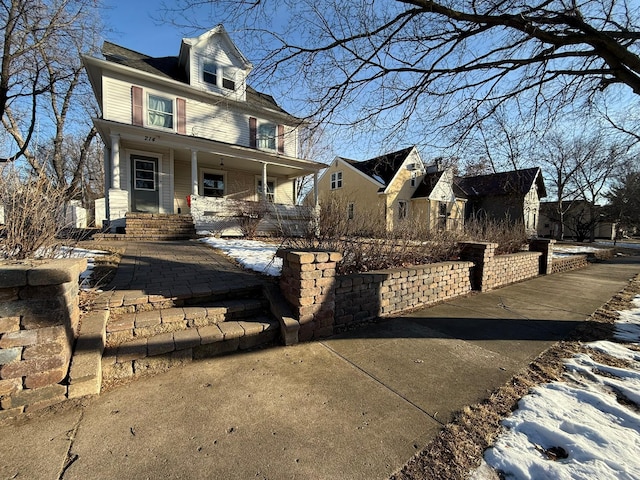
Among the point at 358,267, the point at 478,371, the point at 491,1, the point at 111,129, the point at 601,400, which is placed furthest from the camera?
the point at 111,129

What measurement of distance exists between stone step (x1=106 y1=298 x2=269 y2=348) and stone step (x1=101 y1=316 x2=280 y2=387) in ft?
0.21

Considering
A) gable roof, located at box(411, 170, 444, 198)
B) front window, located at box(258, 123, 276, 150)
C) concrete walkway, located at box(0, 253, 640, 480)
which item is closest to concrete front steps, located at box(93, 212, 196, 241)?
front window, located at box(258, 123, 276, 150)

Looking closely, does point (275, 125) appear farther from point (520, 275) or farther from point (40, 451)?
point (40, 451)

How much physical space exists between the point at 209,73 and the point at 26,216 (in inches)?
502

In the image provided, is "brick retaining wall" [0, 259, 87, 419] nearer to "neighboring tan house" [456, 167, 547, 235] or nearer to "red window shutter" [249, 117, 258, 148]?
"red window shutter" [249, 117, 258, 148]

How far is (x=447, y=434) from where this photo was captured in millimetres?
1672

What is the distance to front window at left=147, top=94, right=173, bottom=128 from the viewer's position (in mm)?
10822

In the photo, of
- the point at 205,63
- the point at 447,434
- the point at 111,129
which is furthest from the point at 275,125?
the point at 447,434

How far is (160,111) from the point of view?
36.1ft

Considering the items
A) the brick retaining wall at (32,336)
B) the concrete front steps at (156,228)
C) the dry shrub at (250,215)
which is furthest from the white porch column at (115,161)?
the brick retaining wall at (32,336)

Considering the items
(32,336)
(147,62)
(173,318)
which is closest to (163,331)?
(173,318)

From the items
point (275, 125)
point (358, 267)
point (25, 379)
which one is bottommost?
point (25, 379)

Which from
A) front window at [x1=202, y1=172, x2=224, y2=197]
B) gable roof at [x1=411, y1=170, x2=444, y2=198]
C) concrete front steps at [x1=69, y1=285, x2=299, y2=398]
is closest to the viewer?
concrete front steps at [x1=69, y1=285, x2=299, y2=398]

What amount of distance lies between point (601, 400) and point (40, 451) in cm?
366
